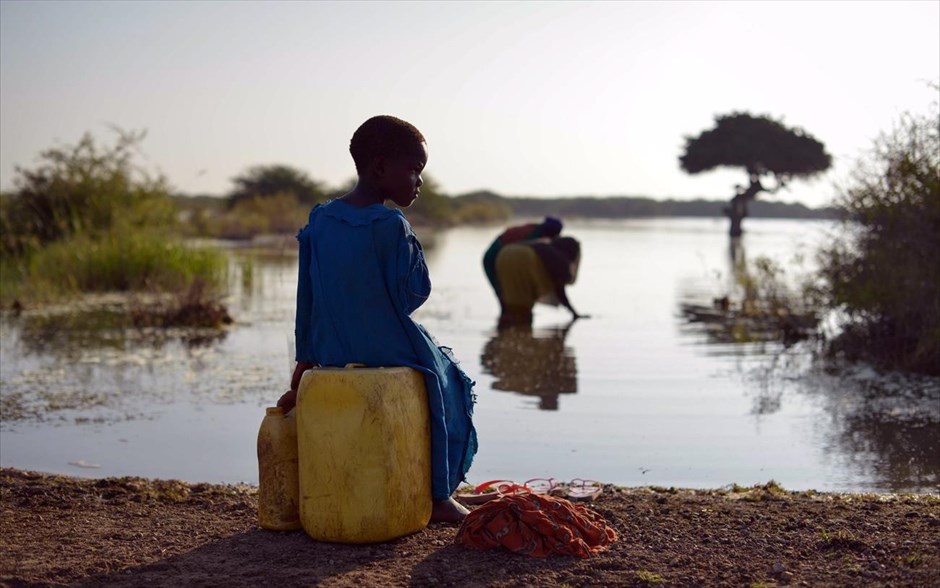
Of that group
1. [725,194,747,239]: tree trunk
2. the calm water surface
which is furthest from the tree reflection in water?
[725,194,747,239]: tree trunk

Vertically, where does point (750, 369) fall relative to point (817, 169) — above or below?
below

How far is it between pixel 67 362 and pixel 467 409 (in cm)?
623

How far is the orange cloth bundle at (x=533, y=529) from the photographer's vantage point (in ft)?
13.4

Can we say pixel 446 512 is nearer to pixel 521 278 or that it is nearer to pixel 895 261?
pixel 895 261

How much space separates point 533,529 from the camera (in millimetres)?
4145

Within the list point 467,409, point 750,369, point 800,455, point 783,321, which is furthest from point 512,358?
point 467,409

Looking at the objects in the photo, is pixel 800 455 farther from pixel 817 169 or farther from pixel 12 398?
pixel 817 169

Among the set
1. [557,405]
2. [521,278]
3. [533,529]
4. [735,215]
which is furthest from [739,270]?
[735,215]

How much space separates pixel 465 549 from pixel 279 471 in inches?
31.8

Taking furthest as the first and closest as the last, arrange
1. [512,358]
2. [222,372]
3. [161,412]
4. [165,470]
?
1. [512,358]
2. [222,372]
3. [161,412]
4. [165,470]

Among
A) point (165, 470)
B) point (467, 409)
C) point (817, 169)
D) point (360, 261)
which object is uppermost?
point (817, 169)

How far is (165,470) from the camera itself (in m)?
6.10

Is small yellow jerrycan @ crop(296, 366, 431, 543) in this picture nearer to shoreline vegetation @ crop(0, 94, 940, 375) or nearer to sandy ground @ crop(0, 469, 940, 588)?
sandy ground @ crop(0, 469, 940, 588)

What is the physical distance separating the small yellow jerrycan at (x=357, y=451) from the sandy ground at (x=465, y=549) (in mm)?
110
